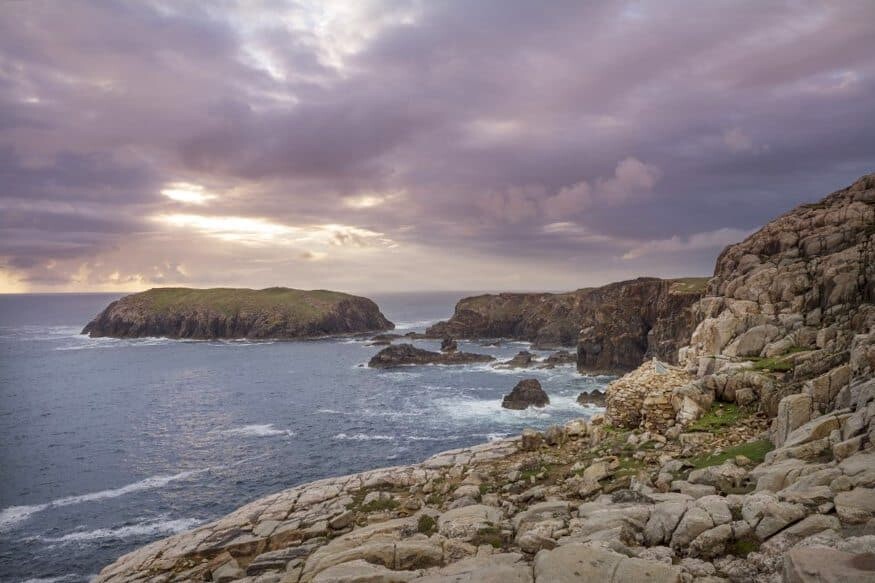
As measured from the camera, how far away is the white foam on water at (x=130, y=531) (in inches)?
1526

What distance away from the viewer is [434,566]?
14.0 metres

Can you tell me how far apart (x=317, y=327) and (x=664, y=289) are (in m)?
131

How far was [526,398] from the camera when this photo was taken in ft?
251

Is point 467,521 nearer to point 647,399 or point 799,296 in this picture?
point 647,399

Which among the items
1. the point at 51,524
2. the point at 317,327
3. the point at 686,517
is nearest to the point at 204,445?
the point at 51,524

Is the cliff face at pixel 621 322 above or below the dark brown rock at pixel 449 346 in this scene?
above

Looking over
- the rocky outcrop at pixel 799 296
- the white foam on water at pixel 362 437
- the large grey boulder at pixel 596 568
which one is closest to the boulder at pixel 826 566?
the large grey boulder at pixel 596 568

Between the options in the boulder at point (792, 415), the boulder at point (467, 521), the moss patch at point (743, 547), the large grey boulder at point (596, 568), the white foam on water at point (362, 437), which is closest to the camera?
the large grey boulder at point (596, 568)

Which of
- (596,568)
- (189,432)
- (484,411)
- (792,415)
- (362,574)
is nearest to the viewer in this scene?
(596,568)

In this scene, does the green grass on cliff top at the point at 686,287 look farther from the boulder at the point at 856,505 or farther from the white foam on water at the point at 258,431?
the boulder at the point at 856,505

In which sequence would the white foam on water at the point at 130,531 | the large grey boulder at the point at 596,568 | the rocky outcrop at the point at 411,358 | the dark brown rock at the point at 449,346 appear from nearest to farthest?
the large grey boulder at the point at 596,568, the white foam on water at the point at 130,531, the rocky outcrop at the point at 411,358, the dark brown rock at the point at 449,346

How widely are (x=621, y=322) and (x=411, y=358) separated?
52590mm

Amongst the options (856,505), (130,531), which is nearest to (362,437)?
(130,531)

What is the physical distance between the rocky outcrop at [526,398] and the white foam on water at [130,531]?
47894mm
